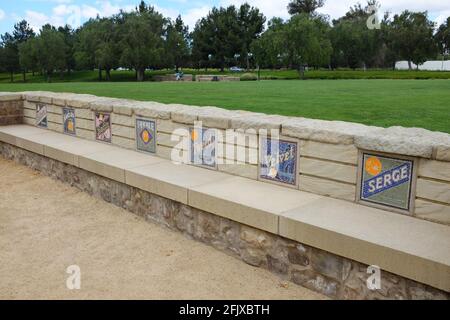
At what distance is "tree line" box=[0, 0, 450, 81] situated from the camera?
50.1 m

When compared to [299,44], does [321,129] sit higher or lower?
lower

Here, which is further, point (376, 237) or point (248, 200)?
point (248, 200)

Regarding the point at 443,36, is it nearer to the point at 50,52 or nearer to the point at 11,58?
the point at 50,52

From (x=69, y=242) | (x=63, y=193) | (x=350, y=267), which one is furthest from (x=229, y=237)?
(x=63, y=193)

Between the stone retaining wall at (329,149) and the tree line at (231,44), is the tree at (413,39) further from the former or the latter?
the stone retaining wall at (329,149)

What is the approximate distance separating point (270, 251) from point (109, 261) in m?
1.95

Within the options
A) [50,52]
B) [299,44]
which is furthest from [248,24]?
[50,52]

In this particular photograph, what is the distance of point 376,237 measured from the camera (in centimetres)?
411

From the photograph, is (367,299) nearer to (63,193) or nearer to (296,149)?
(296,149)

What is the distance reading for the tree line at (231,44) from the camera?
164 ft

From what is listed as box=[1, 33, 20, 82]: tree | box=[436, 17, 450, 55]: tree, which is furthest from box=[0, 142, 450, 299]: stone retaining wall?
box=[1, 33, 20, 82]: tree

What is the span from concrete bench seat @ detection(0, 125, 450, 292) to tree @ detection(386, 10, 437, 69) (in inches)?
2214

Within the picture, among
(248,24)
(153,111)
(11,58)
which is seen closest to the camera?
(153,111)

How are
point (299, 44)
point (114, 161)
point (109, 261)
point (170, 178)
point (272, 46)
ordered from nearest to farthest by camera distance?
point (109, 261) < point (170, 178) < point (114, 161) < point (299, 44) < point (272, 46)
